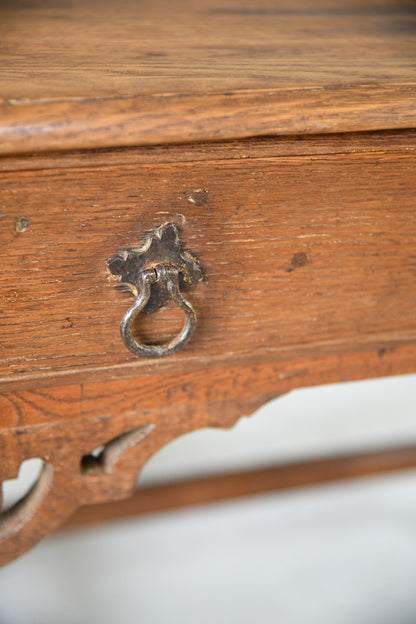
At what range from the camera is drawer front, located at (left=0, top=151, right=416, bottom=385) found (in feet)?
1.25

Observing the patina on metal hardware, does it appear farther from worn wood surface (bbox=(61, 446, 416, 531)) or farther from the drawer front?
worn wood surface (bbox=(61, 446, 416, 531))

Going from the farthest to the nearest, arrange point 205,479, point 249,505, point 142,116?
1. point 249,505
2. point 205,479
3. point 142,116

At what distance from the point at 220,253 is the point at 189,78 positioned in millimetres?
→ 107

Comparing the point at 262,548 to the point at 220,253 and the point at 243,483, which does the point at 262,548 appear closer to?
the point at 243,483

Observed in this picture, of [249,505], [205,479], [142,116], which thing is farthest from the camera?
[249,505]

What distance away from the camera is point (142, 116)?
1.16 ft

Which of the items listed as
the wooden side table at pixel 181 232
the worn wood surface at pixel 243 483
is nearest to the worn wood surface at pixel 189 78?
the wooden side table at pixel 181 232

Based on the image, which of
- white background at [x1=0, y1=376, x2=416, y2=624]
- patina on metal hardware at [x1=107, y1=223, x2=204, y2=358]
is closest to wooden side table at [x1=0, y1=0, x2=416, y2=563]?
patina on metal hardware at [x1=107, y1=223, x2=204, y2=358]

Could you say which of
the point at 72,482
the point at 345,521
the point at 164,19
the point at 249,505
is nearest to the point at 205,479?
the point at 249,505

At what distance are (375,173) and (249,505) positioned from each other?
866 millimetres

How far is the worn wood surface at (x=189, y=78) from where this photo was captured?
1.15ft

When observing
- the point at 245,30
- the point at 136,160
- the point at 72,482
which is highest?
the point at 245,30

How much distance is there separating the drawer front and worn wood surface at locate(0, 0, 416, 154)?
0.10 feet

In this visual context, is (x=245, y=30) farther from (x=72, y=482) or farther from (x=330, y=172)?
(x=72, y=482)
